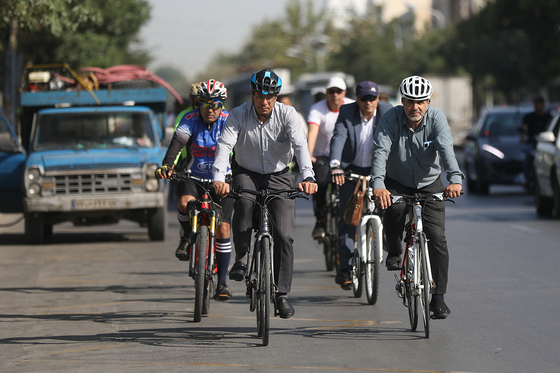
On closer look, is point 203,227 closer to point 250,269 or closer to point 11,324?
point 250,269

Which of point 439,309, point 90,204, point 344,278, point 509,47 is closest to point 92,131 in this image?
point 90,204

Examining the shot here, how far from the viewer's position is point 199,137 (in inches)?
328

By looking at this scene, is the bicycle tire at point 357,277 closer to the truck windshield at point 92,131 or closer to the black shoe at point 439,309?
the black shoe at point 439,309

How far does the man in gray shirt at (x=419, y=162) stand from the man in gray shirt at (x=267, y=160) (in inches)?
21.7

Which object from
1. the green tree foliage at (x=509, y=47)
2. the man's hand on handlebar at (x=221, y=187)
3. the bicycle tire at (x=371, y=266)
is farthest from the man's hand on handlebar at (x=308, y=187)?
the green tree foliage at (x=509, y=47)

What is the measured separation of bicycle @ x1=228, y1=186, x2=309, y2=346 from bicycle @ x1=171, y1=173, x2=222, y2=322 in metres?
0.47

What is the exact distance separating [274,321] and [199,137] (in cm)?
172

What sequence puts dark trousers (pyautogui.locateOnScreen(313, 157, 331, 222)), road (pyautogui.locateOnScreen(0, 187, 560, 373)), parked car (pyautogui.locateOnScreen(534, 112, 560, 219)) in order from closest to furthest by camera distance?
road (pyautogui.locateOnScreen(0, 187, 560, 373)), dark trousers (pyautogui.locateOnScreen(313, 157, 331, 222)), parked car (pyautogui.locateOnScreen(534, 112, 560, 219))

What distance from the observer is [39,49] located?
26000 millimetres

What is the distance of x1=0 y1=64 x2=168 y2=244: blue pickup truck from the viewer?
1348 centimetres

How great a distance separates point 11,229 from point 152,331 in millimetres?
10123

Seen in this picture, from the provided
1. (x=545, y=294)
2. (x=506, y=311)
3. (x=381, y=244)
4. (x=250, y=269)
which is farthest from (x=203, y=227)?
(x=545, y=294)

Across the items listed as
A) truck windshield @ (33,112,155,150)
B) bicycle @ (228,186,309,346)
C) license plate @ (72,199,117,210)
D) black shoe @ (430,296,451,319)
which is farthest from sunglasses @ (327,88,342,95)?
truck windshield @ (33,112,155,150)

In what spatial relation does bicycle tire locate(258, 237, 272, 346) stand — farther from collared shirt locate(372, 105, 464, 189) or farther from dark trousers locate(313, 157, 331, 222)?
dark trousers locate(313, 157, 331, 222)
